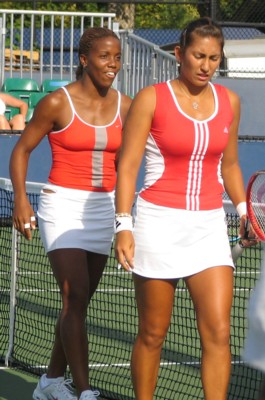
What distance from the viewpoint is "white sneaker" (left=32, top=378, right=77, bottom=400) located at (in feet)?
20.8

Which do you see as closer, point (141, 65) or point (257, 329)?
point (257, 329)

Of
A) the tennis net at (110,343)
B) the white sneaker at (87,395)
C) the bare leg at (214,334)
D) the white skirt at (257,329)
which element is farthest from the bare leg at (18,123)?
the white skirt at (257,329)


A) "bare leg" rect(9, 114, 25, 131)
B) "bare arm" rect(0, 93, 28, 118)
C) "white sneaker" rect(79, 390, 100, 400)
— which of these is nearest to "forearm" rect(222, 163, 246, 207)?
"white sneaker" rect(79, 390, 100, 400)

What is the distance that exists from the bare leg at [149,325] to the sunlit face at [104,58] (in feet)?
4.07

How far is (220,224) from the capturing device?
5418 mm

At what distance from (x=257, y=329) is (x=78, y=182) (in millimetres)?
1945

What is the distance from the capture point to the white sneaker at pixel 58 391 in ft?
20.8

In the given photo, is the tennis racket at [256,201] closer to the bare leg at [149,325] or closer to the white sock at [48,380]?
the bare leg at [149,325]

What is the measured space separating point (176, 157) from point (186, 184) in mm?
134

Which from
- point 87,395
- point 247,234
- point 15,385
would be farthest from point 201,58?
point 15,385

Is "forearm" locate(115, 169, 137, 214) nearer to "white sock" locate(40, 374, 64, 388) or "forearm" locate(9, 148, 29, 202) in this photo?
"forearm" locate(9, 148, 29, 202)

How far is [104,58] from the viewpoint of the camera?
19.9 feet

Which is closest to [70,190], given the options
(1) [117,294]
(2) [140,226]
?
(2) [140,226]

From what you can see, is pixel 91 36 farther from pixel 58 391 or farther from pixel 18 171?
pixel 58 391
